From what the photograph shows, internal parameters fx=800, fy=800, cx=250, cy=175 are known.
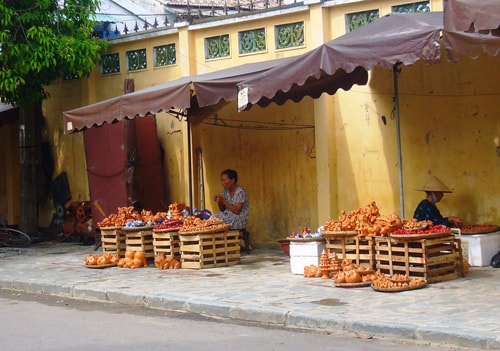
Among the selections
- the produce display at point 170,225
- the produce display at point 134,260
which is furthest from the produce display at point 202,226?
the produce display at point 134,260

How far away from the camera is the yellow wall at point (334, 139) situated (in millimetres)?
A: 11867

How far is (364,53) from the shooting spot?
9633 mm

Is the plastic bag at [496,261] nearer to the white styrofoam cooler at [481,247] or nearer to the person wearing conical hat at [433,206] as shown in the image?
the white styrofoam cooler at [481,247]

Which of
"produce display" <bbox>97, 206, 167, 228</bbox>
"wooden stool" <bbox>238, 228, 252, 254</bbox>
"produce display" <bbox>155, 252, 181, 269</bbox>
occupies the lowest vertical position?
"produce display" <bbox>155, 252, 181, 269</bbox>

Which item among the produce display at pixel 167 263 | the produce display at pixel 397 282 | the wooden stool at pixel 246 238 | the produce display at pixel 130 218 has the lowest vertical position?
the produce display at pixel 397 282

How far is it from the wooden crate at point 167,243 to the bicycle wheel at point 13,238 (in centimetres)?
504

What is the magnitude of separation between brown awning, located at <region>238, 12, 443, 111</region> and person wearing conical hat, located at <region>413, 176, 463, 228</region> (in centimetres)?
237

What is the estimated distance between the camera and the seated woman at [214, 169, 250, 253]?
13203 mm

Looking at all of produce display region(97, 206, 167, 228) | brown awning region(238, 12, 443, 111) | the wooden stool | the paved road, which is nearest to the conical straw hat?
brown awning region(238, 12, 443, 111)

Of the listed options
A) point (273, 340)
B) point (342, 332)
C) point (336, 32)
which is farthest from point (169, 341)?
Answer: point (336, 32)

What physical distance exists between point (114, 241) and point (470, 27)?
7498 mm

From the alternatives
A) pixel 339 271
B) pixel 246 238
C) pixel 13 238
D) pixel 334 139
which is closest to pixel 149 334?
pixel 339 271

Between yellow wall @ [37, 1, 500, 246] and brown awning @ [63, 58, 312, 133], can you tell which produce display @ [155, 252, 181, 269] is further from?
yellow wall @ [37, 1, 500, 246]

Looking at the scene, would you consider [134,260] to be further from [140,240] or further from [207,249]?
[207,249]
